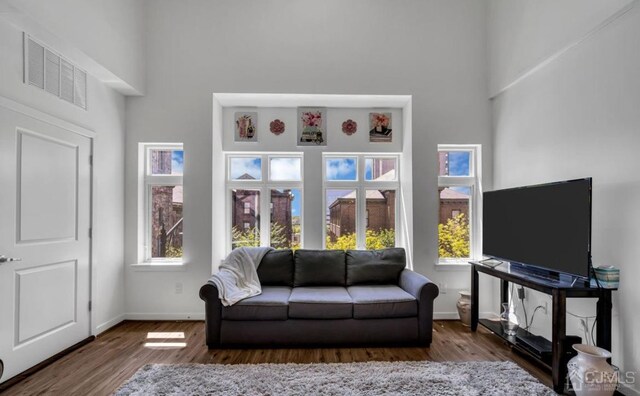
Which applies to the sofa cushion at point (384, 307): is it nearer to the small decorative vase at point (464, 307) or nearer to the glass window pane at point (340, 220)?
the small decorative vase at point (464, 307)

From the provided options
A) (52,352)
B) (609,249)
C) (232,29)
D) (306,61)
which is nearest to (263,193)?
(306,61)

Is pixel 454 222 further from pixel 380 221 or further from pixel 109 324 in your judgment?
pixel 109 324

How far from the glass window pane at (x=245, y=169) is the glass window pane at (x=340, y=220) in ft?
3.39

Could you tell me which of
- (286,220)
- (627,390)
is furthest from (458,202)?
(627,390)

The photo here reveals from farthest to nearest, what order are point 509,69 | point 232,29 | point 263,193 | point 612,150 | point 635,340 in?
1. point 263,193
2. point 232,29
3. point 509,69
4. point 612,150
5. point 635,340

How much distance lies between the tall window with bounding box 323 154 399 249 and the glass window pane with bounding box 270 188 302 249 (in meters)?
0.40

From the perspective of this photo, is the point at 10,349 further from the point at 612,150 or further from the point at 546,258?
the point at 612,150

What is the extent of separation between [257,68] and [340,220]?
87.9 inches

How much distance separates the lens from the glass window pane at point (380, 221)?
448 centimetres

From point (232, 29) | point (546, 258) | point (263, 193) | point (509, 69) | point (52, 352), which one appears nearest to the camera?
point (546, 258)

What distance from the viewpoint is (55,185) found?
9.81 ft

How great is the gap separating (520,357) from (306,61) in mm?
3914

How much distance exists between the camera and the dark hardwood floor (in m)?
2.56

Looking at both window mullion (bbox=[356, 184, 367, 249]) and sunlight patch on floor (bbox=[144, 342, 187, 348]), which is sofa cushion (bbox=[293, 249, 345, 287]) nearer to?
window mullion (bbox=[356, 184, 367, 249])
